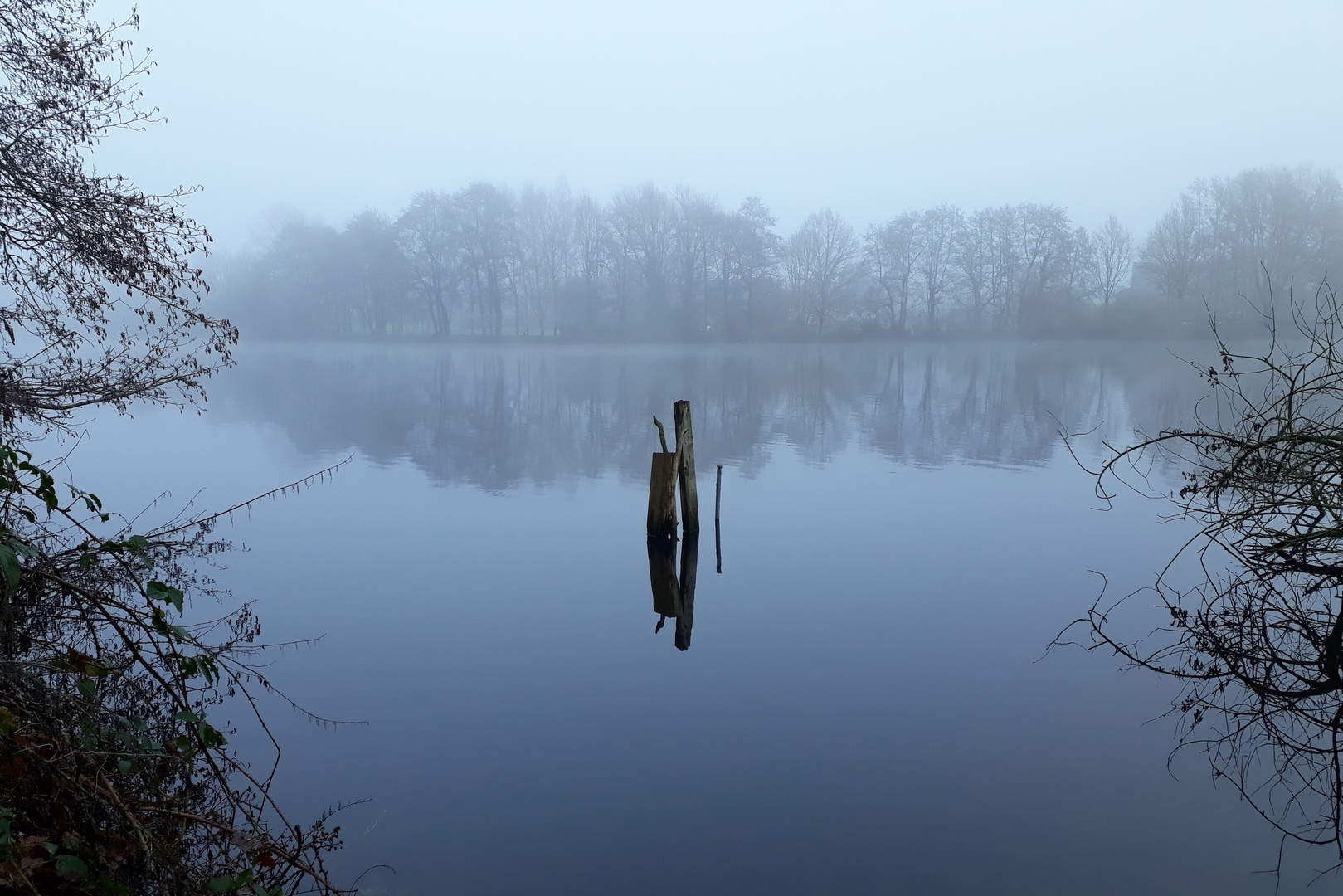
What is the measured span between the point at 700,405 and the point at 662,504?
1797 cm

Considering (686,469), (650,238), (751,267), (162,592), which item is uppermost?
(650,238)

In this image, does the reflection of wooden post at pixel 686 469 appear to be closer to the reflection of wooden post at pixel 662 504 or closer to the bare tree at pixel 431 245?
the reflection of wooden post at pixel 662 504

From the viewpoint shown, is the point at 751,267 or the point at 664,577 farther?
the point at 751,267

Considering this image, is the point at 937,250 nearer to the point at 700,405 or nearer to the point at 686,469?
the point at 700,405

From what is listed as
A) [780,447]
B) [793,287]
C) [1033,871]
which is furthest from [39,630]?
[793,287]

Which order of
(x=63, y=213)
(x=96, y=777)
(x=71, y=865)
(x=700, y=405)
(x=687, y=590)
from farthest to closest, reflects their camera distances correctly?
(x=700, y=405) → (x=687, y=590) → (x=63, y=213) → (x=96, y=777) → (x=71, y=865)

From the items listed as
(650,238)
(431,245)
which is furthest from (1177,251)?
(431,245)

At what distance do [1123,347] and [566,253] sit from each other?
43433 millimetres

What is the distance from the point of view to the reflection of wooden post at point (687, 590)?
386 inches

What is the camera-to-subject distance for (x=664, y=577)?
1196 centimetres

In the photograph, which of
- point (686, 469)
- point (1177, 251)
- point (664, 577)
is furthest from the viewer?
point (1177, 251)

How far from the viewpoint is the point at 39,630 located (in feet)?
19.9

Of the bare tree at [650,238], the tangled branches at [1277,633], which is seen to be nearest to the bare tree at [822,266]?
the bare tree at [650,238]

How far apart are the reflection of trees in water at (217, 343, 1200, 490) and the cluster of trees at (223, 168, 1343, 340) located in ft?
42.3
